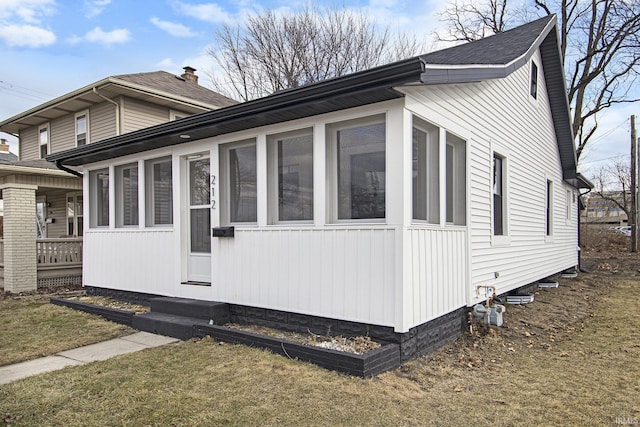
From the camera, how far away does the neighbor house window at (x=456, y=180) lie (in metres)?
5.70

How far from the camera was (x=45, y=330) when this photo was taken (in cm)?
619

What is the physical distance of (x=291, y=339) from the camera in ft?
16.6

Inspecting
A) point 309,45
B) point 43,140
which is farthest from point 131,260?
point 309,45

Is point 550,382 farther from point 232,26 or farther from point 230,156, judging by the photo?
point 232,26

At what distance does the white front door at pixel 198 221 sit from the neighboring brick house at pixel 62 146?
402cm

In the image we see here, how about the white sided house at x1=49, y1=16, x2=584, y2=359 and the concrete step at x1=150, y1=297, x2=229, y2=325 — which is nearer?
the white sided house at x1=49, y1=16, x2=584, y2=359

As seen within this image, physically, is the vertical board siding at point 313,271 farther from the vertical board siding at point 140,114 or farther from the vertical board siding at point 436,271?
the vertical board siding at point 140,114

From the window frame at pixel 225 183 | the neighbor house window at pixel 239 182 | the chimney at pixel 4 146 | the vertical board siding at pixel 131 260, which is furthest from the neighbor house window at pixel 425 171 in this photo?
the chimney at pixel 4 146

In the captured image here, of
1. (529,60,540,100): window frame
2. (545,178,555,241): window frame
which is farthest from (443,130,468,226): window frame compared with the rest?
(545,178,555,241): window frame

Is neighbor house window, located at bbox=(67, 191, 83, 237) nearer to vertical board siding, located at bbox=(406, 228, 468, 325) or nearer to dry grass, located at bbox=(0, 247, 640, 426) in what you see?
dry grass, located at bbox=(0, 247, 640, 426)

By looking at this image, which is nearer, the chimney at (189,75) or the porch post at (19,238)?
the porch post at (19,238)

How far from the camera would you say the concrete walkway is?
4453mm

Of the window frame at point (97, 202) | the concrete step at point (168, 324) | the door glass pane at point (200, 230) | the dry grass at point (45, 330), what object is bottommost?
the dry grass at point (45, 330)

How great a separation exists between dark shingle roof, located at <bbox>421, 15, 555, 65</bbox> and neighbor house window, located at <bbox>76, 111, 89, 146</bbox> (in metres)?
10.5
